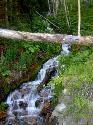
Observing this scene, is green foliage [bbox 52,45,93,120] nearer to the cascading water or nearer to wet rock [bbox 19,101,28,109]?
the cascading water

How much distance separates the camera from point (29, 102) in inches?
474

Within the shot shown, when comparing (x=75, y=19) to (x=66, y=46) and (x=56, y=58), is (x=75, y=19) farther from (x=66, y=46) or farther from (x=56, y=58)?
(x=56, y=58)

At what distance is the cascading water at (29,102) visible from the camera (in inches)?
454

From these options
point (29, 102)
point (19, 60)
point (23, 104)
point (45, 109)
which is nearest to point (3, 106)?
point (23, 104)

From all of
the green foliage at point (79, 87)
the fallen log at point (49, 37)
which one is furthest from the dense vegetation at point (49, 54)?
the fallen log at point (49, 37)

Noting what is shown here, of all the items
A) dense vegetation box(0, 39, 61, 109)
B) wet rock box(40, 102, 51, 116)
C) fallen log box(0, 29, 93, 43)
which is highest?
fallen log box(0, 29, 93, 43)

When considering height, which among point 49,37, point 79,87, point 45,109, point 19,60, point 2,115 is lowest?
point 2,115

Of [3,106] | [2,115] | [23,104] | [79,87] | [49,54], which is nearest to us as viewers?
[79,87]

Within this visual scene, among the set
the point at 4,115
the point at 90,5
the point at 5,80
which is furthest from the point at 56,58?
the point at 90,5

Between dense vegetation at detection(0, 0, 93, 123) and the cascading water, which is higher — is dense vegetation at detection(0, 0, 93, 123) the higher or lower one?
the higher one

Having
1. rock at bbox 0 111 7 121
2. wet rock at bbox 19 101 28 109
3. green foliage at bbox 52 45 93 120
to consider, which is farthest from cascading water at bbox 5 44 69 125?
green foliage at bbox 52 45 93 120

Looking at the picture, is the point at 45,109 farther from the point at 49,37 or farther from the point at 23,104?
the point at 49,37

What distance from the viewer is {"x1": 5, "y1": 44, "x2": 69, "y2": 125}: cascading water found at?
454 inches

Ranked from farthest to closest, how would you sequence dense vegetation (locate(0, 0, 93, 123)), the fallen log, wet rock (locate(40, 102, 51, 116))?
1. wet rock (locate(40, 102, 51, 116))
2. dense vegetation (locate(0, 0, 93, 123))
3. the fallen log
